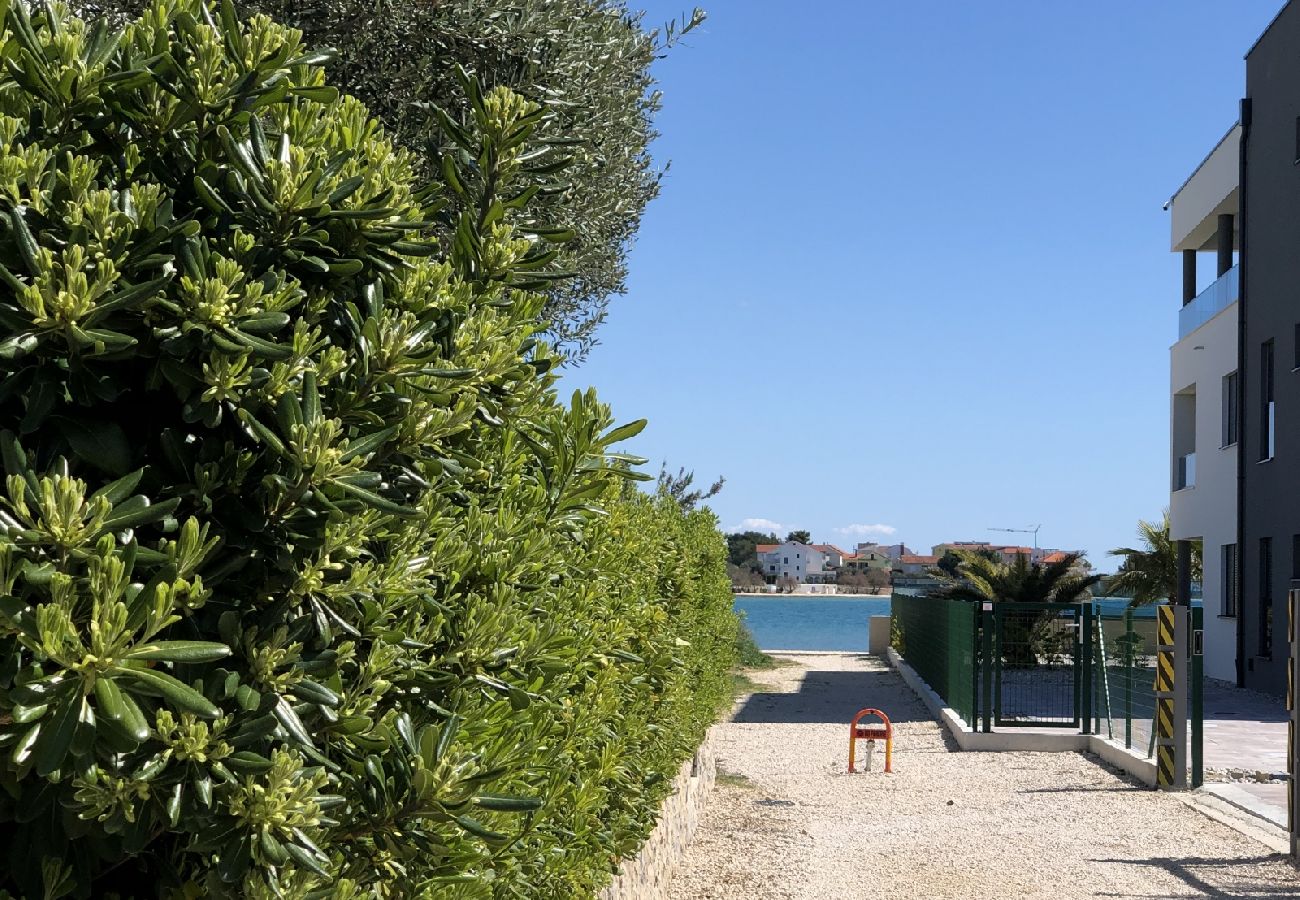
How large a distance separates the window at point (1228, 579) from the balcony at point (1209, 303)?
511 cm

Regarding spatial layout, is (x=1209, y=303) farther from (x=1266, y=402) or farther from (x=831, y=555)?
(x=831, y=555)

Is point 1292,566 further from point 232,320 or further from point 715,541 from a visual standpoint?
point 232,320

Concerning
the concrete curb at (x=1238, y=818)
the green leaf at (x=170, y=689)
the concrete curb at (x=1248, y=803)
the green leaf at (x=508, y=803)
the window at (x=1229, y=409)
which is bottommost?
the concrete curb at (x=1238, y=818)

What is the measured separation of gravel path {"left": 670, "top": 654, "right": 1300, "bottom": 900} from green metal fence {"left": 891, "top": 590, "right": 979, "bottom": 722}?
1338mm

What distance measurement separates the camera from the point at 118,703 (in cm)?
133

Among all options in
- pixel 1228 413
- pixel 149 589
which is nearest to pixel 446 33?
pixel 149 589

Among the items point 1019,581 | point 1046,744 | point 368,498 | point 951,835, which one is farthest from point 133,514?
point 1019,581

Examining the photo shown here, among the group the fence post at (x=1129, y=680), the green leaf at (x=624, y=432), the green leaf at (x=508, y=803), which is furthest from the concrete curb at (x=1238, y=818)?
the green leaf at (x=508, y=803)

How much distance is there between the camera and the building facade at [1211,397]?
24.6m

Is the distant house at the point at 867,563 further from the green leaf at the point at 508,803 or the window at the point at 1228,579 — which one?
the green leaf at the point at 508,803

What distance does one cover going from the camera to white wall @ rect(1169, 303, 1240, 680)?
2461 cm

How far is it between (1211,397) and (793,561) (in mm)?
149587

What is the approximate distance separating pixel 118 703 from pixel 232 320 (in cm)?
56

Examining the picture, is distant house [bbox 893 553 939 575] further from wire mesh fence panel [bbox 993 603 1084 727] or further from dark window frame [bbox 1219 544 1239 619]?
wire mesh fence panel [bbox 993 603 1084 727]
